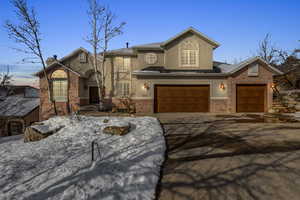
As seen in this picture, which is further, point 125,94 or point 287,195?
point 125,94

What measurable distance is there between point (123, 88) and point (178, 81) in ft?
22.8

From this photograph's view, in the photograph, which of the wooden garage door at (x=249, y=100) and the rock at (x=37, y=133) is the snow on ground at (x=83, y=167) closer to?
the rock at (x=37, y=133)

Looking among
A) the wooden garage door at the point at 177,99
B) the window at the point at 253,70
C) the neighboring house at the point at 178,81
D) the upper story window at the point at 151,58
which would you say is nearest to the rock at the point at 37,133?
the neighboring house at the point at 178,81

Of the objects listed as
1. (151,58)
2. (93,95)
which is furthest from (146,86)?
(93,95)

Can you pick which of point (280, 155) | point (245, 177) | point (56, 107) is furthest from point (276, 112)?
point (56, 107)

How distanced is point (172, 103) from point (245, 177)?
9.41 meters

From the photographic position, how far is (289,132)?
707 cm

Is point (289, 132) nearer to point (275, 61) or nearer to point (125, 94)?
point (125, 94)

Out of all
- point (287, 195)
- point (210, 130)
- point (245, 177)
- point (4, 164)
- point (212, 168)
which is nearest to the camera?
point (287, 195)

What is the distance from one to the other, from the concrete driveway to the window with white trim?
11416 millimetres

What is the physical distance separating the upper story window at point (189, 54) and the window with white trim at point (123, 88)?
21.2ft

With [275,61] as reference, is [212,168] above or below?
below

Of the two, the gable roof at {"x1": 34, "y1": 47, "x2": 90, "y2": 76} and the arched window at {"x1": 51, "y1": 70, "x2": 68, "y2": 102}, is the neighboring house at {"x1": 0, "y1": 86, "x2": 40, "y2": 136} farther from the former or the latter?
the gable roof at {"x1": 34, "y1": 47, "x2": 90, "y2": 76}

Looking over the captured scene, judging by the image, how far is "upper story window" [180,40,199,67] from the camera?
14414 millimetres
